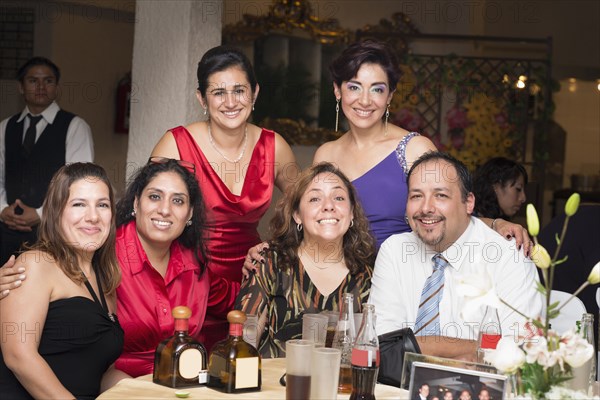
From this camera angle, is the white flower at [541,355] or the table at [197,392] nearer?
the white flower at [541,355]

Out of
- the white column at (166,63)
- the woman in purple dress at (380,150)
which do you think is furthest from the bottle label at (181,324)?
the white column at (166,63)

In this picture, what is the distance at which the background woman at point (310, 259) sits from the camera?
9.46 feet

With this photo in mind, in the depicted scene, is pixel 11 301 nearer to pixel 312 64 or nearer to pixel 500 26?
pixel 312 64

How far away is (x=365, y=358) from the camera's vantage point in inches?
80.3

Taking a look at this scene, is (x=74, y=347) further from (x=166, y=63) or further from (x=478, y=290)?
(x=166, y=63)

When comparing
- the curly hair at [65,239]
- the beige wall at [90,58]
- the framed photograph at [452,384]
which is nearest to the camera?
the framed photograph at [452,384]

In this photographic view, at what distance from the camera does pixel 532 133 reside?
22.0 feet

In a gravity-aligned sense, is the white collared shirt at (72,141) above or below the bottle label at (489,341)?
above

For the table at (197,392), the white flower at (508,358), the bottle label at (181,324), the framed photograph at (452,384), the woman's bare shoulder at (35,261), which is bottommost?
the table at (197,392)

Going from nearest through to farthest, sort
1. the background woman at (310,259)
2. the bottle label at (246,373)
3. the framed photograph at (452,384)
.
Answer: the framed photograph at (452,384) < the bottle label at (246,373) < the background woman at (310,259)

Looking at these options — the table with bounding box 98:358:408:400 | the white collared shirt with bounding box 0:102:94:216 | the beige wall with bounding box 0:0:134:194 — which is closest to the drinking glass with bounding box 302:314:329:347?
the table with bounding box 98:358:408:400

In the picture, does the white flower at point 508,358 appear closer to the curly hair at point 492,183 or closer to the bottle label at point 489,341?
the bottle label at point 489,341

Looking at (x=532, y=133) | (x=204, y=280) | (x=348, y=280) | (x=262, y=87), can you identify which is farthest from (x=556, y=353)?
(x=532, y=133)

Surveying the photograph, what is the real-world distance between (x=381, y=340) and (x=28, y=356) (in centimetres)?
95
